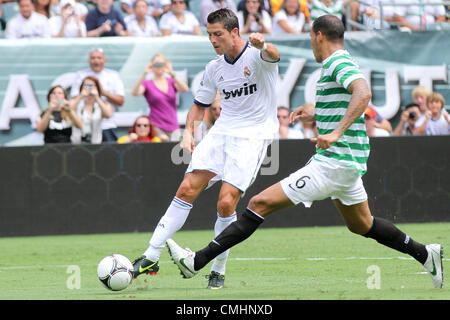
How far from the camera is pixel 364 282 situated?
29.0 feet

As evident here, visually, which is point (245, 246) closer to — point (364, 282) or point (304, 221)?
point (304, 221)

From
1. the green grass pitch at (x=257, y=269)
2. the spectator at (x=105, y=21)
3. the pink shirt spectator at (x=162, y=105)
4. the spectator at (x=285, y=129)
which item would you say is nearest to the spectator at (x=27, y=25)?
the spectator at (x=105, y=21)

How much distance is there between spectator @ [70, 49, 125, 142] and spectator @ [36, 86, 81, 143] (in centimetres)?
57

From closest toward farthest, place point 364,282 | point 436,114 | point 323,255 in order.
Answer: point 364,282
point 323,255
point 436,114

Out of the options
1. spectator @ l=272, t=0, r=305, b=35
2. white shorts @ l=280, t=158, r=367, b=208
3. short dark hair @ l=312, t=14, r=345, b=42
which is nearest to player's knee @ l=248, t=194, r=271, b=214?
white shorts @ l=280, t=158, r=367, b=208

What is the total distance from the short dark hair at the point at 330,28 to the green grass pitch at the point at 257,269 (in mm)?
2130

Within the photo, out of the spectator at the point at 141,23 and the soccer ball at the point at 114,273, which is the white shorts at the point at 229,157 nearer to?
the soccer ball at the point at 114,273

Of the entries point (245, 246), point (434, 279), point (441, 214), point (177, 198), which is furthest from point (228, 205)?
point (441, 214)

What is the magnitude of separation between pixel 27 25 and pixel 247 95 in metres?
9.10

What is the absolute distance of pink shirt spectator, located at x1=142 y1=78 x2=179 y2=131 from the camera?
16.1 metres

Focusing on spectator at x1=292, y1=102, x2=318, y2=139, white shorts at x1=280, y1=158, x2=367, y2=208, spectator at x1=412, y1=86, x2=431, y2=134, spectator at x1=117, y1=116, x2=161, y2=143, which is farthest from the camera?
spectator at x1=412, y1=86, x2=431, y2=134

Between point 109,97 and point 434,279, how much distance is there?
8.87 m

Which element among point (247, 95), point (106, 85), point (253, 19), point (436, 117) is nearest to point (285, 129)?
point (253, 19)

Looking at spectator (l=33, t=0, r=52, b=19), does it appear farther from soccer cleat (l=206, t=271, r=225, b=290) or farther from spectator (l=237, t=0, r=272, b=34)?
soccer cleat (l=206, t=271, r=225, b=290)
